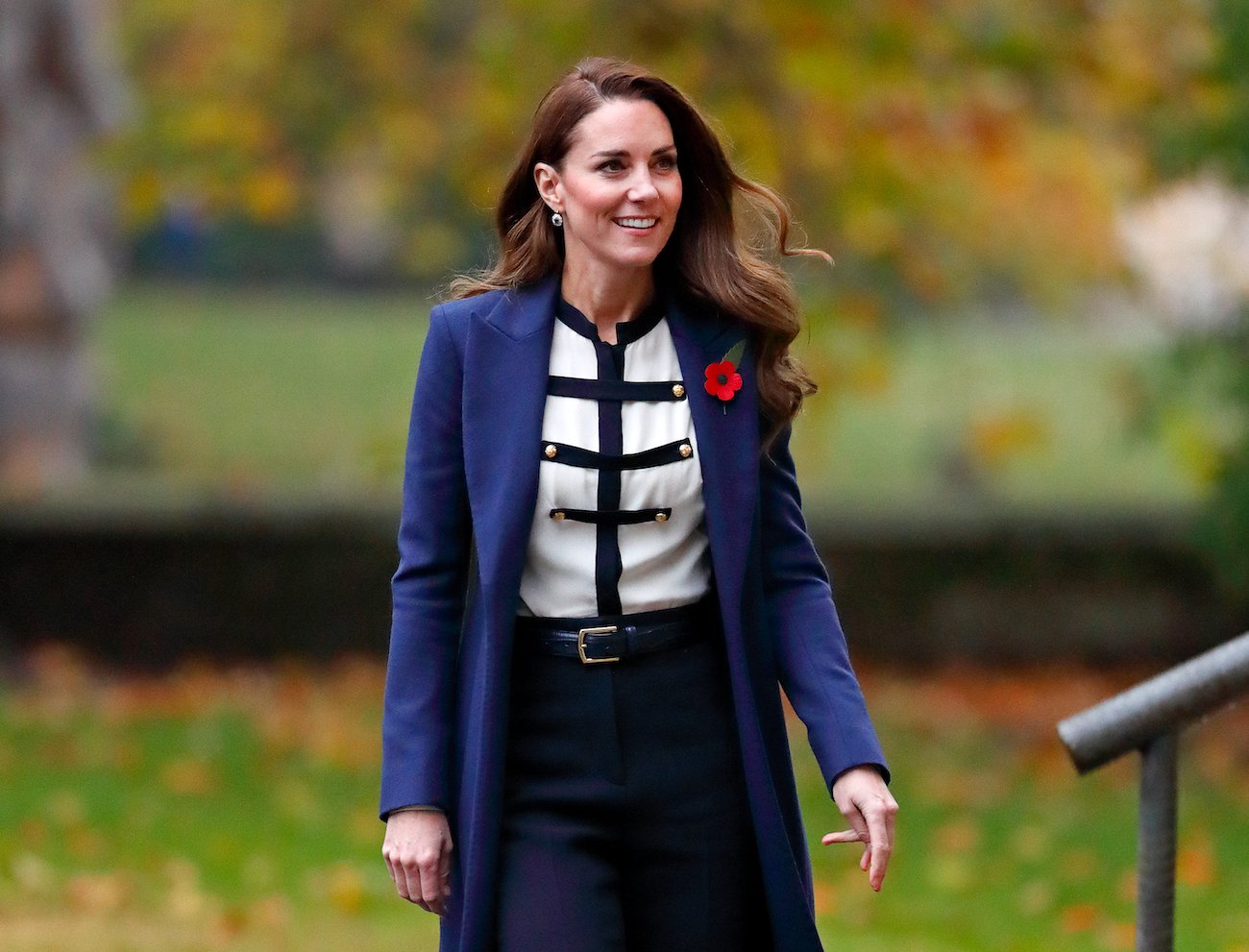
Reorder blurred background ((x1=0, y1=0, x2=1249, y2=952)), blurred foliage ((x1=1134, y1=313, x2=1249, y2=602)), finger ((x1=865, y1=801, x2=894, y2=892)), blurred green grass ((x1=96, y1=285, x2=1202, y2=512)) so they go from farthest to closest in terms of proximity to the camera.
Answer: blurred green grass ((x1=96, y1=285, x2=1202, y2=512))
blurred foliage ((x1=1134, y1=313, x2=1249, y2=602))
blurred background ((x1=0, y1=0, x2=1249, y2=952))
finger ((x1=865, y1=801, x2=894, y2=892))

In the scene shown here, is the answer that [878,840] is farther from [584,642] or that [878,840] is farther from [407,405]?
[407,405]

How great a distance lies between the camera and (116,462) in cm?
1392

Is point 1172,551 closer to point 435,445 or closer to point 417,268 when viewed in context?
point 417,268

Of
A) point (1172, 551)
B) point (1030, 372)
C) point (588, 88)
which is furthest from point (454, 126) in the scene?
point (588, 88)

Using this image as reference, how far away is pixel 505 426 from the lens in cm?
288

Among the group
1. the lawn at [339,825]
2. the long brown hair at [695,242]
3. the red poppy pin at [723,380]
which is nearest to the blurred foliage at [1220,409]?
the lawn at [339,825]

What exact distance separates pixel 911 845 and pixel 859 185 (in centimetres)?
400

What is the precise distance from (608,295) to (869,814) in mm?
878

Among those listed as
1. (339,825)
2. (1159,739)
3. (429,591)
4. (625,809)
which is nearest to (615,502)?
(429,591)

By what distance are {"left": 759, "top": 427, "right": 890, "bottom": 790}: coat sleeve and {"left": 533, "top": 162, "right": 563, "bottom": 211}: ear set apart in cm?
50

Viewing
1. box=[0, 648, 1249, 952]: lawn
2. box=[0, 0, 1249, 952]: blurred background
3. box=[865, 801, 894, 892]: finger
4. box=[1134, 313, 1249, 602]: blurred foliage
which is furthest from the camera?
box=[1134, 313, 1249, 602]: blurred foliage

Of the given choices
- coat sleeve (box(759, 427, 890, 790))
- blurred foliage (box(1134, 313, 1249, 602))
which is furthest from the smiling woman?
blurred foliage (box(1134, 313, 1249, 602))

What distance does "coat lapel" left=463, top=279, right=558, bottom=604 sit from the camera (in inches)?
111

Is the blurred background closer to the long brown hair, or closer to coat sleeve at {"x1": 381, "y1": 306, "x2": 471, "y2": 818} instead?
coat sleeve at {"x1": 381, "y1": 306, "x2": 471, "y2": 818}
